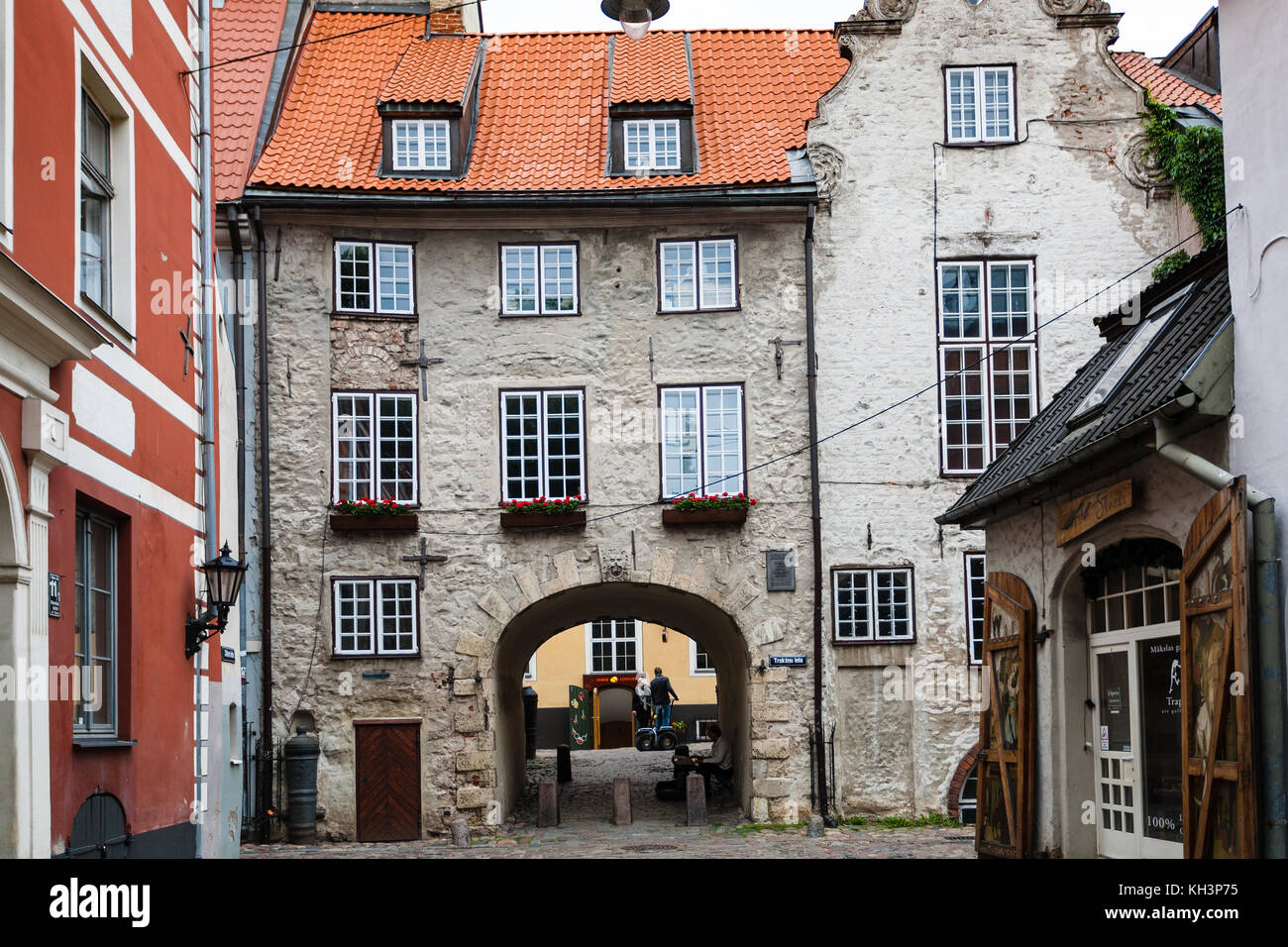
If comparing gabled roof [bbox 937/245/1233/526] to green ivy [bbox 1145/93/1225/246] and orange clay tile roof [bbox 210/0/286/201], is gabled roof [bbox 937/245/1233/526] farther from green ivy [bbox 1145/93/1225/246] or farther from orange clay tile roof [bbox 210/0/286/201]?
orange clay tile roof [bbox 210/0/286/201]

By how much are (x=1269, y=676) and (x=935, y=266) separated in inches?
540

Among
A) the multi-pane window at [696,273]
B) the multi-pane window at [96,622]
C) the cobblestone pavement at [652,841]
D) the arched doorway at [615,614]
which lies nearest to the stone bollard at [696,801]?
the cobblestone pavement at [652,841]

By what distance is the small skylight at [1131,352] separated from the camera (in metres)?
12.7

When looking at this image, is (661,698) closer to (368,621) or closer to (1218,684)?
(368,621)

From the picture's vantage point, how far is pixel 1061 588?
13.6m

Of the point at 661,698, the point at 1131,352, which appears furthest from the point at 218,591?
the point at 661,698

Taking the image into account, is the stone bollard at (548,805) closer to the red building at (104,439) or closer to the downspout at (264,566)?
the downspout at (264,566)

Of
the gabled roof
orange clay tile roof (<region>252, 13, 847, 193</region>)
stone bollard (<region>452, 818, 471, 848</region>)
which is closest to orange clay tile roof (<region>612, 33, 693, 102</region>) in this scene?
orange clay tile roof (<region>252, 13, 847, 193</region>)

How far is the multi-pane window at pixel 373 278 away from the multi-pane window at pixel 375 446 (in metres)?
1.24

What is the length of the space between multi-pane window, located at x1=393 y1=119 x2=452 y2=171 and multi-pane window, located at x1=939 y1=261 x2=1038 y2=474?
286 inches

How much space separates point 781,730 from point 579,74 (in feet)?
35.2

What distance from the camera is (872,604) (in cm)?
2216
